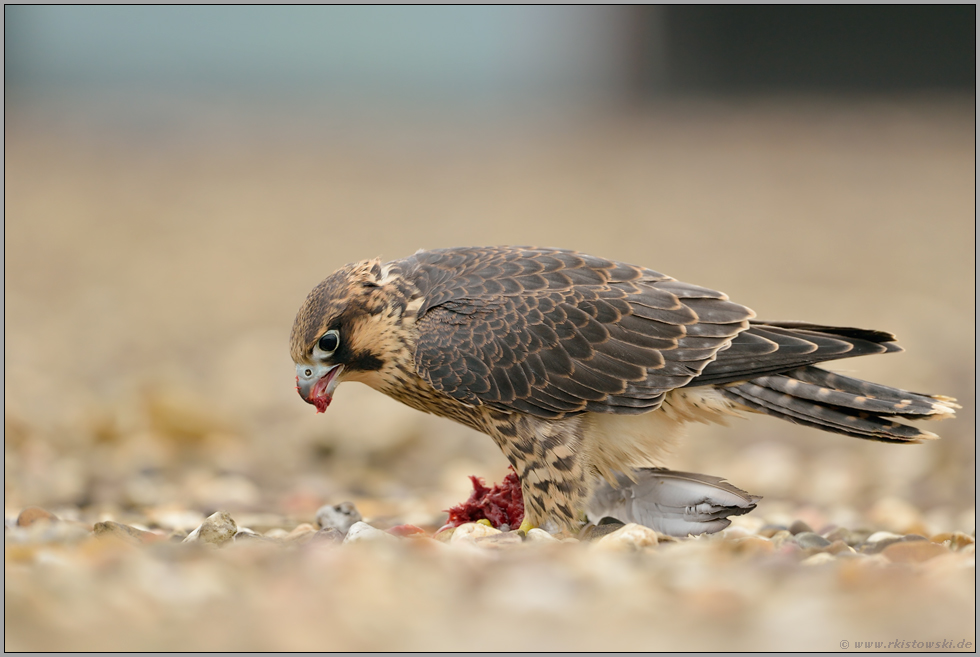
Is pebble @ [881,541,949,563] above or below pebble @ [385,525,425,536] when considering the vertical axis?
above

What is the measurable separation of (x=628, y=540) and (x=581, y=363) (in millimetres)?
829

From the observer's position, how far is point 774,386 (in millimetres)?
3838

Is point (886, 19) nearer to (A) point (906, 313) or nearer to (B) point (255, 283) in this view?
(A) point (906, 313)

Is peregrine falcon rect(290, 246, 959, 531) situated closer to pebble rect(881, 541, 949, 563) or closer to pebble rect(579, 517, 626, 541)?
pebble rect(579, 517, 626, 541)

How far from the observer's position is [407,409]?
6.84 m

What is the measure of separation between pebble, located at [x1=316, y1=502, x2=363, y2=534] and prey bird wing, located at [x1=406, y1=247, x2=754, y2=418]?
2.63 ft

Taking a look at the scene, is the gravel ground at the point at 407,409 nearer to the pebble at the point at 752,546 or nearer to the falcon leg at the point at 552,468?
the pebble at the point at 752,546

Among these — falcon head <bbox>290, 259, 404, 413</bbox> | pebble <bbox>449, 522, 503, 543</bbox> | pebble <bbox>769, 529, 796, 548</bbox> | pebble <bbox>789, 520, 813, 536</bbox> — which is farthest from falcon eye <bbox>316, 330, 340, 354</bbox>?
pebble <bbox>789, 520, 813, 536</bbox>

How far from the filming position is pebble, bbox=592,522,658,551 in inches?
129

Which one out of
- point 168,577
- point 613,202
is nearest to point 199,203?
point 613,202

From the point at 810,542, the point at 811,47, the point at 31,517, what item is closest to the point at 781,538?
the point at 810,542

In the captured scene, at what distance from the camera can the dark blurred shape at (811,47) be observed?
16141mm

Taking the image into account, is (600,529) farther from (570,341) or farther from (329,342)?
(329,342)

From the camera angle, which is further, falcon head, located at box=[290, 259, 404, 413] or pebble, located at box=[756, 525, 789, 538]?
pebble, located at box=[756, 525, 789, 538]
